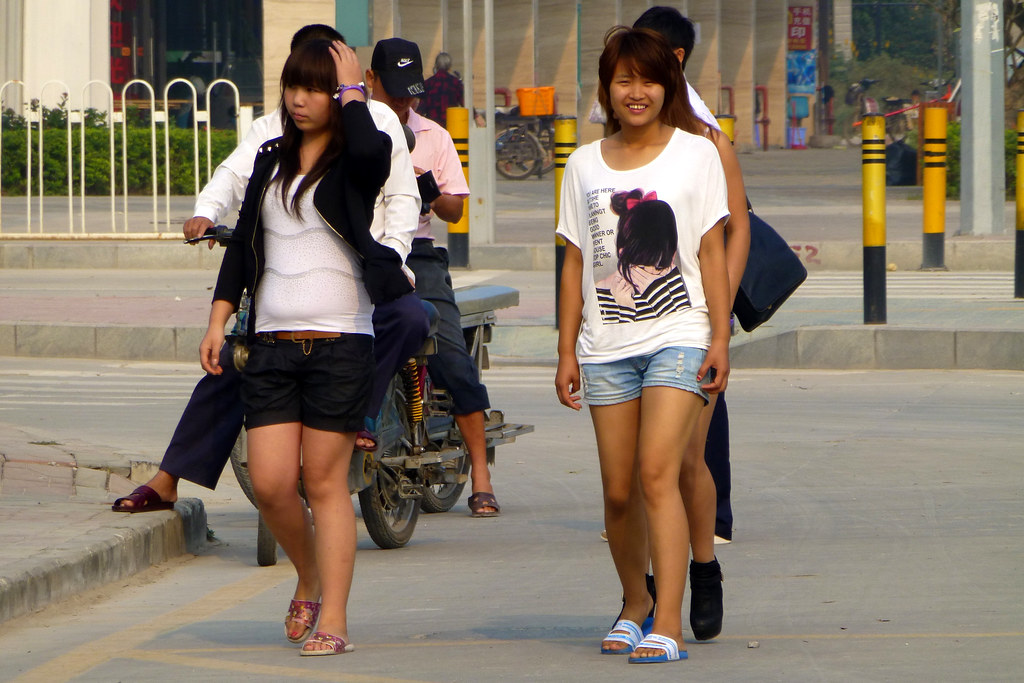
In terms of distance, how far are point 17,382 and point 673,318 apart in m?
7.32

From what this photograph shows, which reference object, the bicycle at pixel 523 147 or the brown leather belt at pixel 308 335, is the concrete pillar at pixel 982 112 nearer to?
the bicycle at pixel 523 147

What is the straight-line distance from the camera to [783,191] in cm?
2569

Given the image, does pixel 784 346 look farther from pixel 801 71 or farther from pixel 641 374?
pixel 801 71

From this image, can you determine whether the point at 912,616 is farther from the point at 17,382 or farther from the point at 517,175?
the point at 517,175

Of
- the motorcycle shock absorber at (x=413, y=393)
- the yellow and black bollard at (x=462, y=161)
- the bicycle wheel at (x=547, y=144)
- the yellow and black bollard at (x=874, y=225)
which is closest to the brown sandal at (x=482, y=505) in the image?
the motorcycle shock absorber at (x=413, y=393)

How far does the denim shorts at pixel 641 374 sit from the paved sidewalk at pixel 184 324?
196 centimetres

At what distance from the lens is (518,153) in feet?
96.2

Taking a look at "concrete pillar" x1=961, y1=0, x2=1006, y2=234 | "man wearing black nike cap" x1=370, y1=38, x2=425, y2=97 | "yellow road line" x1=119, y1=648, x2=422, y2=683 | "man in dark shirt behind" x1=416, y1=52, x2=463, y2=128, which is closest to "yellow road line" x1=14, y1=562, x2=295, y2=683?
"yellow road line" x1=119, y1=648, x2=422, y2=683

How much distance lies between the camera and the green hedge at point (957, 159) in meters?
21.8

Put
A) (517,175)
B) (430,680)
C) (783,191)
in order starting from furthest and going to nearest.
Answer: (517,175) → (783,191) → (430,680)

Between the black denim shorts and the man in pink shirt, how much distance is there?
1.71 metres

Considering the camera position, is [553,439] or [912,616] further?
[553,439]

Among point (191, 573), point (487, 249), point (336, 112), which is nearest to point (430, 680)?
point (336, 112)

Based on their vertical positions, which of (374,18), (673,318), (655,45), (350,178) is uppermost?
(374,18)
